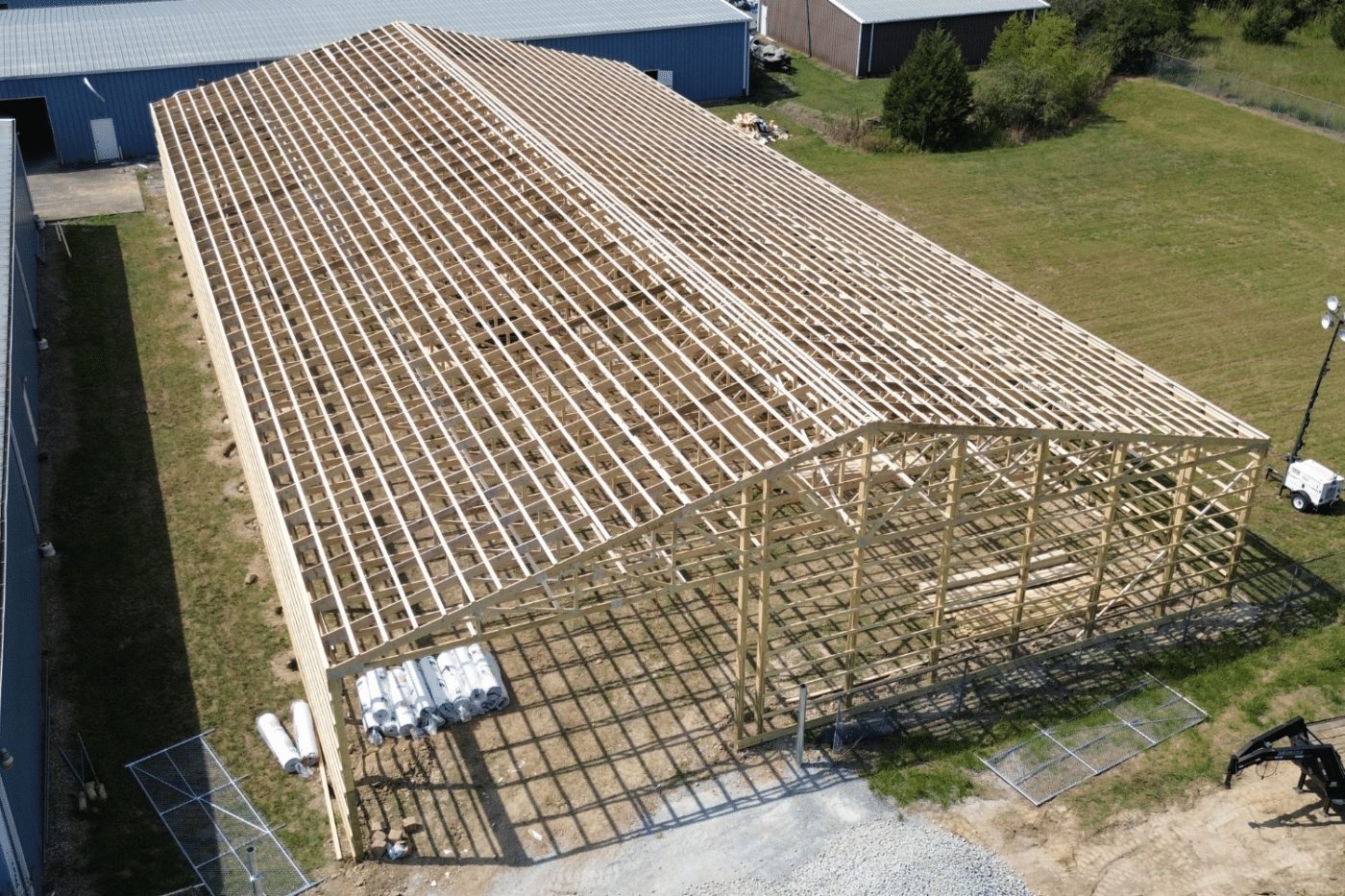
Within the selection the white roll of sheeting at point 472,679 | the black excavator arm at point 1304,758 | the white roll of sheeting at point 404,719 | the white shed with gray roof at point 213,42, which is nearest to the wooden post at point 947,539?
the black excavator arm at point 1304,758

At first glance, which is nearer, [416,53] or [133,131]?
[416,53]

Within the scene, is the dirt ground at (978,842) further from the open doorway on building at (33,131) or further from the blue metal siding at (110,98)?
the open doorway on building at (33,131)

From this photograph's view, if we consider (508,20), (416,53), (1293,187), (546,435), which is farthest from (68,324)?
(1293,187)

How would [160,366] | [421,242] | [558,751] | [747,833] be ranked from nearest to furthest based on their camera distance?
[747,833] → [558,751] → [421,242] → [160,366]

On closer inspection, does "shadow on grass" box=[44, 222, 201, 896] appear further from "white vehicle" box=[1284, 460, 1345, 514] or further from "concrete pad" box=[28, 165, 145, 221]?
"white vehicle" box=[1284, 460, 1345, 514]

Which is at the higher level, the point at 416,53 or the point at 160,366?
the point at 416,53

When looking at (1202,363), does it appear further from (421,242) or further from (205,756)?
(205,756)

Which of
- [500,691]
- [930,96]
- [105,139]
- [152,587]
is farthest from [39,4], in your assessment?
[500,691]
